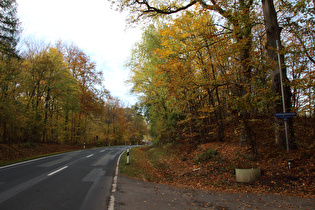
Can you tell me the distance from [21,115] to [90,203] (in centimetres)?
1525

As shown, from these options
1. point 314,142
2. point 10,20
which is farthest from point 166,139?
point 10,20

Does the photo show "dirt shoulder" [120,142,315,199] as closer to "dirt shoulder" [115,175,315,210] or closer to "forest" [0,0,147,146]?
"dirt shoulder" [115,175,315,210]

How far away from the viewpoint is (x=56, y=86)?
21328 millimetres

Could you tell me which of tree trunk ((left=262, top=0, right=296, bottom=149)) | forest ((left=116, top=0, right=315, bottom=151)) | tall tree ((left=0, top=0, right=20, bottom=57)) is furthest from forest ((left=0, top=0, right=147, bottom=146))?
tree trunk ((left=262, top=0, right=296, bottom=149))

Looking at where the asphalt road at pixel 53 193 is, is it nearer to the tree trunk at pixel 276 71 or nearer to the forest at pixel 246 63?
the forest at pixel 246 63

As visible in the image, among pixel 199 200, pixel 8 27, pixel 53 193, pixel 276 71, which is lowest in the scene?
pixel 199 200

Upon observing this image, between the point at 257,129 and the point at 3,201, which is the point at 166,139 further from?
the point at 3,201

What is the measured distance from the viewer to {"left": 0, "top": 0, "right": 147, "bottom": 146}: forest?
44.3 feet

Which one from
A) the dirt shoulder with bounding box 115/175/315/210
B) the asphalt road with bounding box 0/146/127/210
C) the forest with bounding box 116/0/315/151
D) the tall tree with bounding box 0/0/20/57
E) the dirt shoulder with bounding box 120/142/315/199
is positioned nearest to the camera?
the asphalt road with bounding box 0/146/127/210

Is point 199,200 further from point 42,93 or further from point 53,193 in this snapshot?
point 42,93

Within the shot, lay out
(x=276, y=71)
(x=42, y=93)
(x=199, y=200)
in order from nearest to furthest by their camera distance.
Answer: (x=199, y=200)
(x=276, y=71)
(x=42, y=93)

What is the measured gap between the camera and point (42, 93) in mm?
22203

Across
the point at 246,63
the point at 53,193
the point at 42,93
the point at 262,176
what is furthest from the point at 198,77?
the point at 42,93

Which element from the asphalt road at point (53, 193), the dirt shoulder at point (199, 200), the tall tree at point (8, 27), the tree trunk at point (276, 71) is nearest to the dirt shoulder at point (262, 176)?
the dirt shoulder at point (199, 200)
